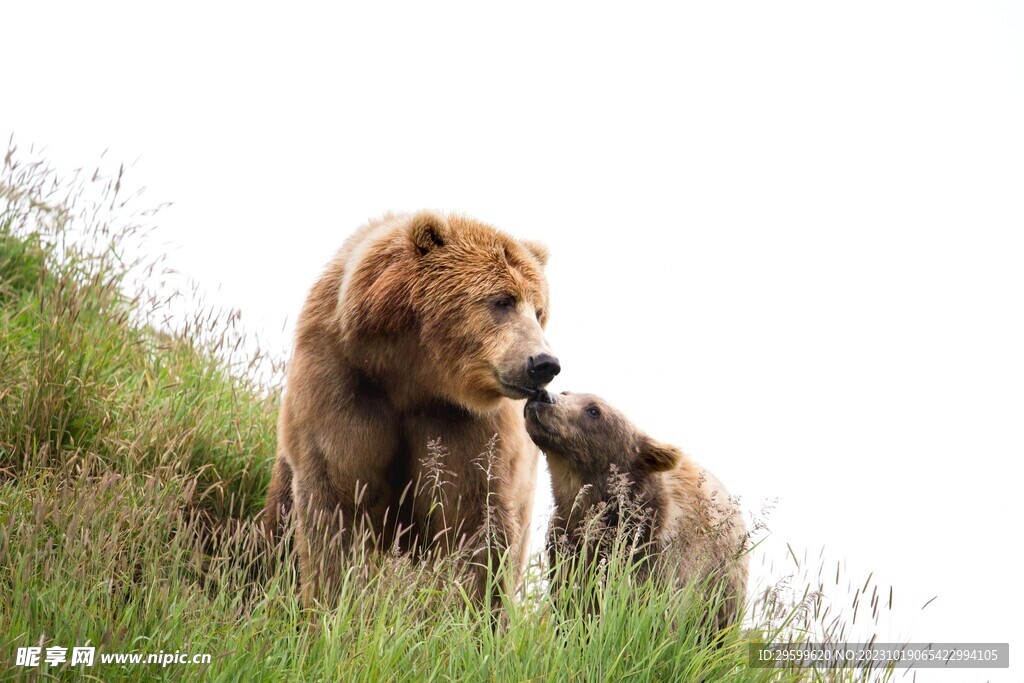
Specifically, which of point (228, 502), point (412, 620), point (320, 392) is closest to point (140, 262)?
point (228, 502)

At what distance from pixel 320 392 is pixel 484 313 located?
0.93 meters

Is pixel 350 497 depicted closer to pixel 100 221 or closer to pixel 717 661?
pixel 717 661

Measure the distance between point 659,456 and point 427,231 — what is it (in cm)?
193

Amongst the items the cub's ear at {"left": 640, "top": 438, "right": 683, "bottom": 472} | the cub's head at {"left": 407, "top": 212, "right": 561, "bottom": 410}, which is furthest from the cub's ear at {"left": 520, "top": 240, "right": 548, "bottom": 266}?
the cub's ear at {"left": 640, "top": 438, "right": 683, "bottom": 472}

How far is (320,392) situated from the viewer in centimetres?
541

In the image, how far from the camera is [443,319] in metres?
5.42

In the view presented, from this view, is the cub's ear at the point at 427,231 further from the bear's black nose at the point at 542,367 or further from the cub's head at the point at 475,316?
the bear's black nose at the point at 542,367

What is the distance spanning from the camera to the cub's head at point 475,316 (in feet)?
17.3

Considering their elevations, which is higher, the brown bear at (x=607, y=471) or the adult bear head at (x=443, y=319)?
the adult bear head at (x=443, y=319)

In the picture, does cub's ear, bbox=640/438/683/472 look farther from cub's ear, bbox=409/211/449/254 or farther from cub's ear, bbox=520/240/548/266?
cub's ear, bbox=409/211/449/254

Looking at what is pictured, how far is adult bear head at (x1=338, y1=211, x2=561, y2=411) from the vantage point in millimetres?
5324

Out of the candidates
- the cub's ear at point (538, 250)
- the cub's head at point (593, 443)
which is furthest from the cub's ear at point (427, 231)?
the cub's head at point (593, 443)

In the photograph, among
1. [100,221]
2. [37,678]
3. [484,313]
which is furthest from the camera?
[100,221]

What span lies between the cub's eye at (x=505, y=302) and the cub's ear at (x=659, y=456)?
137cm
